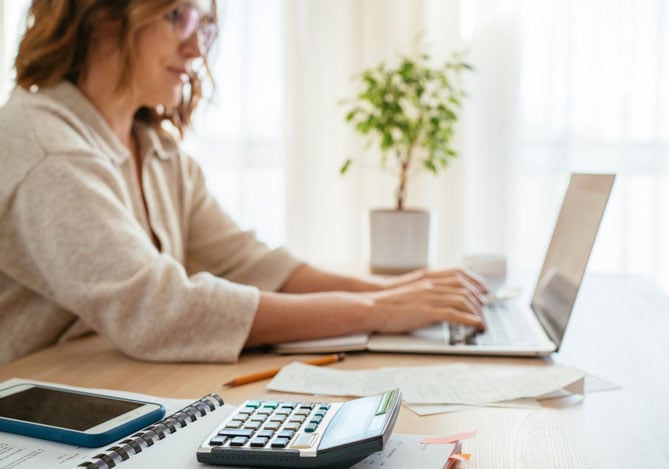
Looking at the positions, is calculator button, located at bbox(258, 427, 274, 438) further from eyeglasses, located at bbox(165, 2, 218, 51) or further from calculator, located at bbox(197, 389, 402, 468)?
eyeglasses, located at bbox(165, 2, 218, 51)

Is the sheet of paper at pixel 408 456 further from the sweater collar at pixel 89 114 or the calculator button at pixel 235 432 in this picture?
the sweater collar at pixel 89 114

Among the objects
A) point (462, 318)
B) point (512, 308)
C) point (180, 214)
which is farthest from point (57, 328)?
point (512, 308)

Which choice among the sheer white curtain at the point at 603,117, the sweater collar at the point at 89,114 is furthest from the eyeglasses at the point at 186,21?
the sheer white curtain at the point at 603,117

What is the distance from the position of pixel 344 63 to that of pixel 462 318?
1.81m

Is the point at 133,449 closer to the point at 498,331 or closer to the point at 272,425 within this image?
the point at 272,425

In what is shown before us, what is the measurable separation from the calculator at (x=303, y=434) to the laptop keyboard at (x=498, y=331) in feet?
1.47

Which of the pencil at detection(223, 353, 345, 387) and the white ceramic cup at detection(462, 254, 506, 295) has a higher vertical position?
the white ceramic cup at detection(462, 254, 506, 295)

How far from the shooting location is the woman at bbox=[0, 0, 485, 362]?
1003mm

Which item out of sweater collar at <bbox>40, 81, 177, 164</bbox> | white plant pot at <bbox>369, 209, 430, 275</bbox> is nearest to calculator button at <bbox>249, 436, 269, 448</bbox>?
sweater collar at <bbox>40, 81, 177, 164</bbox>

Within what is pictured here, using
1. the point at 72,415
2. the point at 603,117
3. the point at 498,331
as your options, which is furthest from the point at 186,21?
the point at 603,117

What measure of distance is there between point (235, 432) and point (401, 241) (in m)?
1.16

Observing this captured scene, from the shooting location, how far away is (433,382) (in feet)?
2.86

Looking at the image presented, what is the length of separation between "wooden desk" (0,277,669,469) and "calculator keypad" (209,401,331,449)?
12 cm

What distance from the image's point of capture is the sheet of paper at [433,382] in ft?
2.69
